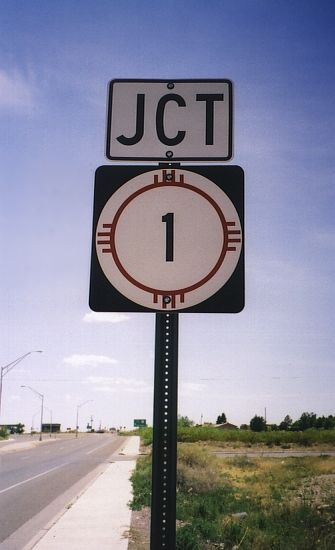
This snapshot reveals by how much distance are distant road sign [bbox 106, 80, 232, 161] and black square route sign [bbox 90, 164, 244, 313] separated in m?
0.16

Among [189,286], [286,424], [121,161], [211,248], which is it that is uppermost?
[121,161]

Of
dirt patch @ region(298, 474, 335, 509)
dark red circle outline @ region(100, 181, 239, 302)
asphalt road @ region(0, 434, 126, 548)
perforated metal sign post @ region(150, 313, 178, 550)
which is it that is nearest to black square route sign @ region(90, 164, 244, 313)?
dark red circle outline @ region(100, 181, 239, 302)

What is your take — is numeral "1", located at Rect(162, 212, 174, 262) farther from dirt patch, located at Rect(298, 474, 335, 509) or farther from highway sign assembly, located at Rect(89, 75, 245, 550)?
dirt patch, located at Rect(298, 474, 335, 509)

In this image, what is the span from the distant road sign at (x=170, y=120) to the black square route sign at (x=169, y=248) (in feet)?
0.54

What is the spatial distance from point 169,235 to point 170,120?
50 cm

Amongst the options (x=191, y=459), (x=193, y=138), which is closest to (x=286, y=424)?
(x=191, y=459)

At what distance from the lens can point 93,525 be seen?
30.0 ft

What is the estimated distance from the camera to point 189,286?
5.45ft

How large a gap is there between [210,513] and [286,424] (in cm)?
9484

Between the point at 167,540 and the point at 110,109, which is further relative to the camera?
the point at 110,109

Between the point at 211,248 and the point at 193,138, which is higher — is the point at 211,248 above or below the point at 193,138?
below

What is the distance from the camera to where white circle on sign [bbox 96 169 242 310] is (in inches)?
65.6

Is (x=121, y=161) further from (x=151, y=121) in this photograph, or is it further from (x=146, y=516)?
(x=146, y=516)

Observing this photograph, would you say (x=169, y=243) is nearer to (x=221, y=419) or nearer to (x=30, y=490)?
(x=30, y=490)
